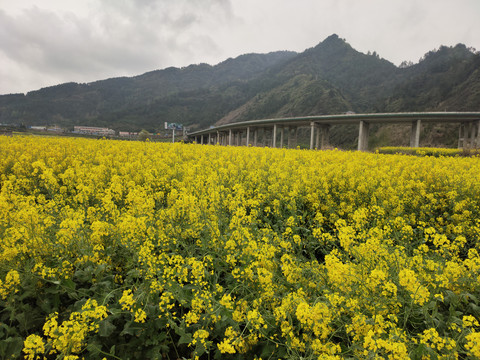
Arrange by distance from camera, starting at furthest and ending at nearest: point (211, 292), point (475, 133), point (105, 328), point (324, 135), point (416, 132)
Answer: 1. point (324, 135)
2. point (475, 133)
3. point (416, 132)
4. point (211, 292)
5. point (105, 328)

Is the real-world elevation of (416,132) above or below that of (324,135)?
below

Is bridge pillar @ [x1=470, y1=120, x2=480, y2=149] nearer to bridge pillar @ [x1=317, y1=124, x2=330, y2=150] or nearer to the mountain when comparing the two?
bridge pillar @ [x1=317, y1=124, x2=330, y2=150]

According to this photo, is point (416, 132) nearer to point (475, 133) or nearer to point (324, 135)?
point (475, 133)

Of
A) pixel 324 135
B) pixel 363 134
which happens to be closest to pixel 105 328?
pixel 363 134

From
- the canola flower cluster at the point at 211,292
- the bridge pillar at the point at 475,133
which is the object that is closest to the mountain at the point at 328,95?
the bridge pillar at the point at 475,133

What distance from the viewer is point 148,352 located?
2102 mm

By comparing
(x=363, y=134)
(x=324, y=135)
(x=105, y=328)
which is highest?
(x=324, y=135)

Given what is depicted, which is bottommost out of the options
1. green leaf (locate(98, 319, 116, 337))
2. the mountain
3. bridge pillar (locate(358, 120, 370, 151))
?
green leaf (locate(98, 319, 116, 337))

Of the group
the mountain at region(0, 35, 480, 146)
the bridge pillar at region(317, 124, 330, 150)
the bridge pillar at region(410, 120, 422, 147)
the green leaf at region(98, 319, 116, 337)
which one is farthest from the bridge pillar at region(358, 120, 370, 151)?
the green leaf at region(98, 319, 116, 337)

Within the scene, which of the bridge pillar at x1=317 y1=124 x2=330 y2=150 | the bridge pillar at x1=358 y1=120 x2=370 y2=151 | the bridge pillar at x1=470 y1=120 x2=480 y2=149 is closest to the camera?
the bridge pillar at x1=470 y1=120 x2=480 y2=149

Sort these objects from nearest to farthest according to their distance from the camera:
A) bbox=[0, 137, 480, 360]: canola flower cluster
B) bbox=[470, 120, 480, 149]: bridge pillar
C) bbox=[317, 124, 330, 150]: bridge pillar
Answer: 1. bbox=[0, 137, 480, 360]: canola flower cluster
2. bbox=[470, 120, 480, 149]: bridge pillar
3. bbox=[317, 124, 330, 150]: bridge pillar

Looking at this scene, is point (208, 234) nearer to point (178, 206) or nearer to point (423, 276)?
point (178, 206)

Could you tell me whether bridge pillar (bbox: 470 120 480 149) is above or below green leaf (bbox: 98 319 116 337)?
above

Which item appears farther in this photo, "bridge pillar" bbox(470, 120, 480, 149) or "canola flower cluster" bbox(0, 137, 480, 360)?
"bridge pillar" bbox(470, 120, 480, 149)
